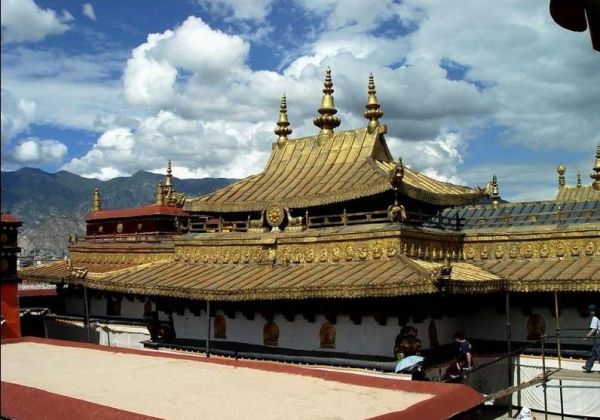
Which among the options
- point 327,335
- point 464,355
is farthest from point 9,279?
point 464,355

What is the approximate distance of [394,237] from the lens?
1487cm

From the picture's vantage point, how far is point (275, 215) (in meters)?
17.8

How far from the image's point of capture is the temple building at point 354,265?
14.4 metres

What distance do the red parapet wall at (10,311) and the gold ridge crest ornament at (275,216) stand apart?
6.84 metres

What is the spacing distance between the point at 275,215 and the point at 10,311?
7.17 m

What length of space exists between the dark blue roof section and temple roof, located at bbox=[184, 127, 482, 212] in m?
1.09

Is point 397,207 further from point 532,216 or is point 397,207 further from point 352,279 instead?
point 532,216

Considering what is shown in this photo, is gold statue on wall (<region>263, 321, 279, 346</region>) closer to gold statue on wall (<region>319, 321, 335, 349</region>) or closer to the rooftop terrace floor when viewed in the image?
gold statue on wall (<region>319, 321, 335, 349</region>)

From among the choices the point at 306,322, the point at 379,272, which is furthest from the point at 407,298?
the point at 306,322

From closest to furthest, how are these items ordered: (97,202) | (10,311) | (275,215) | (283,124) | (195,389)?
(195,389) → (10,311) → (275,215) → (283,124) → (97,202)

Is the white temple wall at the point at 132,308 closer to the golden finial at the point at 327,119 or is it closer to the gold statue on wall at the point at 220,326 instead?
the gold statue on wall at the point at 220,326

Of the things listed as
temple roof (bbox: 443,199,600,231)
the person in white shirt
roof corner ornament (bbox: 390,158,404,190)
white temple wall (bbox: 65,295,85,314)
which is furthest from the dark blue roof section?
white temple wall (bbox: 65,295,85,314)

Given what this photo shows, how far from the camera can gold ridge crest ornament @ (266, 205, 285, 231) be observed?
58.0 feet

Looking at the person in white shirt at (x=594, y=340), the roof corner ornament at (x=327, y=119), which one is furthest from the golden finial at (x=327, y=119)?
the person in white shirt at (x=594, y=340)
